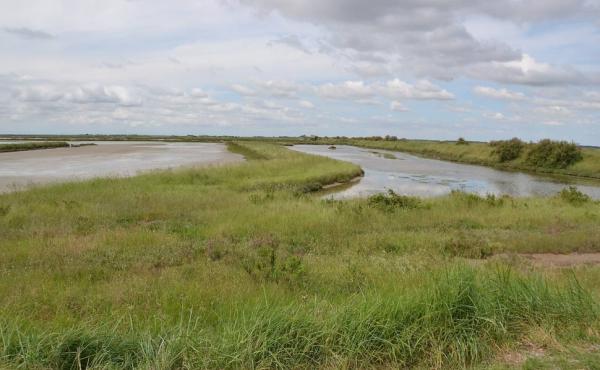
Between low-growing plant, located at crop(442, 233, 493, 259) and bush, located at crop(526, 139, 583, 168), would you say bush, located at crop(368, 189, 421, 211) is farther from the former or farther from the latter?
bush, located at crop(526, 139, 583, 168)

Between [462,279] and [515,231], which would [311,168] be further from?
[462,279]

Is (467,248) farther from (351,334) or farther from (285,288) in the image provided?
(351,334)

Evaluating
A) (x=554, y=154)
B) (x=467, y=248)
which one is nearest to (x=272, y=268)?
(x=467, y=248)

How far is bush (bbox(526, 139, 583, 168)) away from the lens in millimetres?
49594

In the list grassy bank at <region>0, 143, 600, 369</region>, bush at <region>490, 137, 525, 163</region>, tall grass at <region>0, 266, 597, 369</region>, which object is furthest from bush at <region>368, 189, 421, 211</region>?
bush at <region>490, 137, 525, 163</region>

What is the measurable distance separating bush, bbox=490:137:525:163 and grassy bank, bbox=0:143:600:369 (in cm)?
4475

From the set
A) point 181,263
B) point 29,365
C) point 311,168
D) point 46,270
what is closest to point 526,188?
point 311,168

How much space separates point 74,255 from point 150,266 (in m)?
1.91

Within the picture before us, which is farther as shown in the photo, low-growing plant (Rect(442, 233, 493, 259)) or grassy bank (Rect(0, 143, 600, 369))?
low-growing plant (Rect(442, 233, 493, 259))

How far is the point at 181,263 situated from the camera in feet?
32.9

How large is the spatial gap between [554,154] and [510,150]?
28.2ft

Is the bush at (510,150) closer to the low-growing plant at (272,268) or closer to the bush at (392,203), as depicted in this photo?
the bush at (392,203)

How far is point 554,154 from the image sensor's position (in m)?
50.7

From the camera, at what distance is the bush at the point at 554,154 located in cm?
4959
